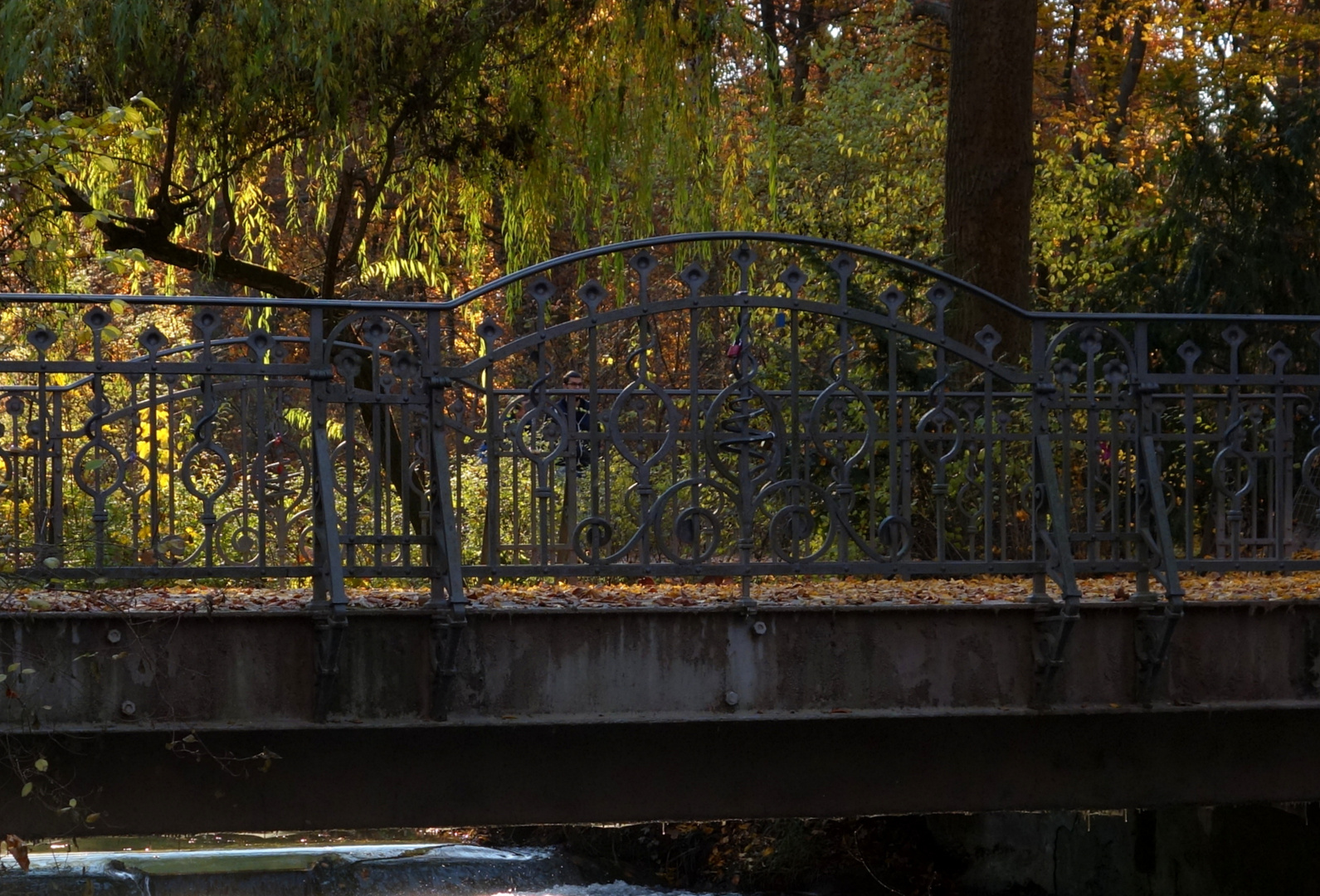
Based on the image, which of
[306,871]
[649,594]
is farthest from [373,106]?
[649,594]

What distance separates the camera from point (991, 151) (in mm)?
11797

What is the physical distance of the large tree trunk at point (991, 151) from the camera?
11719mm

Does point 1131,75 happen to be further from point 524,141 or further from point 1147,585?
point 1147,585

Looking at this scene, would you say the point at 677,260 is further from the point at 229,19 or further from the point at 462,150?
the point at 229,19

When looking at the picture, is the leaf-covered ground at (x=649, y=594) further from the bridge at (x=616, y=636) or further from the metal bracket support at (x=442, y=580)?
the metal bracket support at (x=442, y=580)

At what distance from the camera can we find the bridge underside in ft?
19.7

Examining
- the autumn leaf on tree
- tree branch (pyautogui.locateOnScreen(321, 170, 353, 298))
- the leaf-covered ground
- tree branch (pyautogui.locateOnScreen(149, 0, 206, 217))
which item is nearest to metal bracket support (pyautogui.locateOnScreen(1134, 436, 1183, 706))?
the leaf-covered ground

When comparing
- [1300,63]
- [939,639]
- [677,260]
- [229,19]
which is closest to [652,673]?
[939,639]

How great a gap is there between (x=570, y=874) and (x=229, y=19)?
8204 millimetres

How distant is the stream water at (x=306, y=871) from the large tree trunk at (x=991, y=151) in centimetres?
615

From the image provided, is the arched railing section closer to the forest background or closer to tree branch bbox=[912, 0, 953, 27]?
the forest background

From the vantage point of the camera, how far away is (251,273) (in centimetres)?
1346

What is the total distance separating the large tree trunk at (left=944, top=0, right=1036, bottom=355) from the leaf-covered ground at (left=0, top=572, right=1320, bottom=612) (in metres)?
3.81

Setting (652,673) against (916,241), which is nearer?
(652,673)
